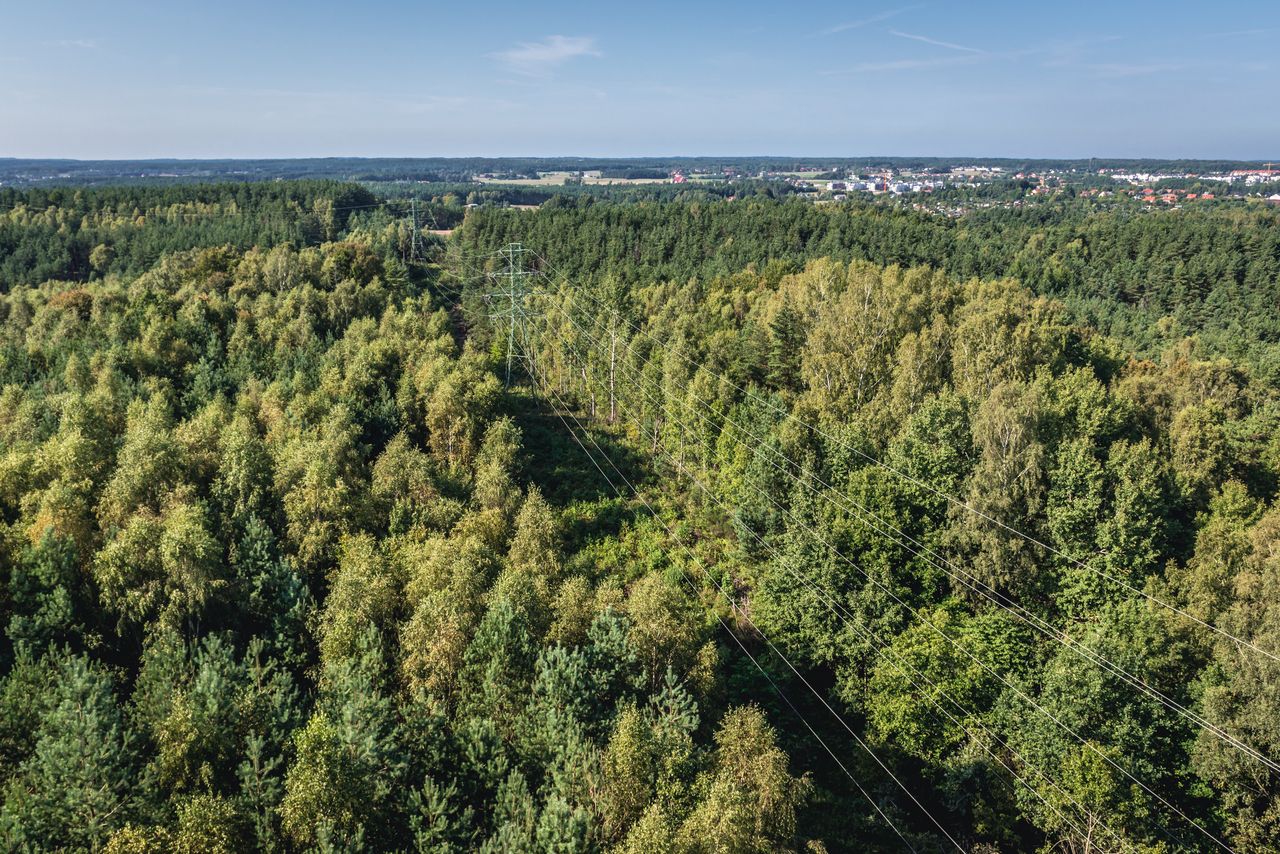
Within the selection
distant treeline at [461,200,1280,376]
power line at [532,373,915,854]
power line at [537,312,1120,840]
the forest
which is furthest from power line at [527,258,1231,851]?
distant treeline at [461,200,1280,376]

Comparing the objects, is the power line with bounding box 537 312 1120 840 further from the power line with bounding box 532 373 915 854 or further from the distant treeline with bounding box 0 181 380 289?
the distant treeline with bounding box 0 181 380 289

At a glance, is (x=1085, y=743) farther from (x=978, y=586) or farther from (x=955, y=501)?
(x=978, y=586)

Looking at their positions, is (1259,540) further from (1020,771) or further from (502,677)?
(502,677)

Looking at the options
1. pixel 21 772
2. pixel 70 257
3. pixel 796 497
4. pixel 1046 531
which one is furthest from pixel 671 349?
pixel 70 257

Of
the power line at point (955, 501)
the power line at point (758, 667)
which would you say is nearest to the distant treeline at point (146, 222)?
the power line at point (758, 667)

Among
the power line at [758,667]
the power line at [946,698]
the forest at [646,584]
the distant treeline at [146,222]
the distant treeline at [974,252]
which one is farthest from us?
the distant treeline at [146,222]

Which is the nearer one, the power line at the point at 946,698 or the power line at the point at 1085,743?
the power line at the point at 1085,743

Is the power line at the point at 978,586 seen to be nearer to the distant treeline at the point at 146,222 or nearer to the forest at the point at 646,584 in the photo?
the forest at the point at 646,584

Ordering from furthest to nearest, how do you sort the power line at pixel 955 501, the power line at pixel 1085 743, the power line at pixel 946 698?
the power line at pixel 955 501, the power line at pixel 946 698, the power line at pixel 1085 743

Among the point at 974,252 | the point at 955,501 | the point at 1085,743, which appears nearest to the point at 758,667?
the point at 955,501
